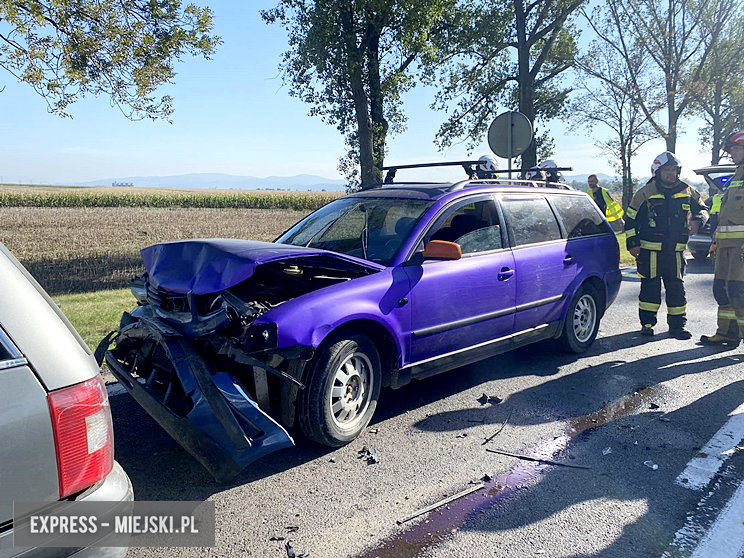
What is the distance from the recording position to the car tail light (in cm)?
190

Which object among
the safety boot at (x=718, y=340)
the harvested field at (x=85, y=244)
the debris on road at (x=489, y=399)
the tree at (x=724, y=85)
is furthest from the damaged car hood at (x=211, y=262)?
the tree at (x=724, y=85)

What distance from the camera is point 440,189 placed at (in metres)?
5.02

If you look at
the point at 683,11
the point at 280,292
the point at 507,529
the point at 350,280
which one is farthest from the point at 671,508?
the point at 683,11

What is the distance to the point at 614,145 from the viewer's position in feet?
93.8

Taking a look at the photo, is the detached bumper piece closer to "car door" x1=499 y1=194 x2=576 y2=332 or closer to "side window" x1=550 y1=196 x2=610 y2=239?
"car door" x1=499 y1=194 x2=576 y2=332

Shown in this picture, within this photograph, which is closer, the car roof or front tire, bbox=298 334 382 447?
front tire, bbox=298 334 382 447

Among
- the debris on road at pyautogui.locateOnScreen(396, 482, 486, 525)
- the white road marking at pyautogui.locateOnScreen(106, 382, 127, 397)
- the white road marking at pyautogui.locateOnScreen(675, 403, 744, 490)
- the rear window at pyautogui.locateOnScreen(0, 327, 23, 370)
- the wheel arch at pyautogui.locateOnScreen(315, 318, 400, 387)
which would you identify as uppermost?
the rear window at pyautogui.locateOnScreen(0, 327, 23, 370)

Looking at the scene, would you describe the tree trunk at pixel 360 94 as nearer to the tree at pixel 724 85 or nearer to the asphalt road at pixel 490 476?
the asphalt road at pixel 490 476

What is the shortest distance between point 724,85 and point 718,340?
28194 mm

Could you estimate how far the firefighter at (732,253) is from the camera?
5934 millimetres

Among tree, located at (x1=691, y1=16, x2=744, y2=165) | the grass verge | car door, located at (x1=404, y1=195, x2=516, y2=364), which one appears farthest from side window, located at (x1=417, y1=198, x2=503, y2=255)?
tree, located at (x1=691, y1=16, x2=744, y2=165)

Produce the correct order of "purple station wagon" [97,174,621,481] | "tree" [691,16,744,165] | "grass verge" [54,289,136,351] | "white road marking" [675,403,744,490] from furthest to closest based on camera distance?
1. "tree" [691,16,744,165]
2. "grass verge" [54,289,136,351]
3. "white road marking" [675,403,744,490]
4. "purple station wagon" [97,174,621,481]

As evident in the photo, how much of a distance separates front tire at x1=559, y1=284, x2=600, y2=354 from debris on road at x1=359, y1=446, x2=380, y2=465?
291 centimetres

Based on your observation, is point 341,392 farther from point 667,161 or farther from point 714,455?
point 667,161
